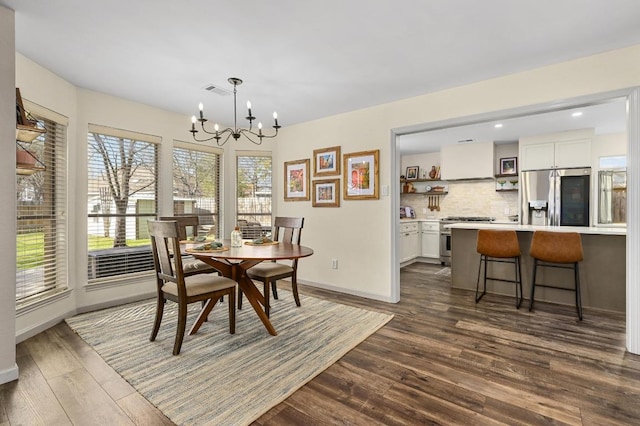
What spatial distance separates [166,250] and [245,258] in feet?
2.16

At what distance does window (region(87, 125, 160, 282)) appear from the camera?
11.5ft

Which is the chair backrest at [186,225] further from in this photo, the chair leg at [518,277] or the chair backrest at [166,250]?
the chair leg at [518,277]

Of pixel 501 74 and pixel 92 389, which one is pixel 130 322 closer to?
pixel 92 389

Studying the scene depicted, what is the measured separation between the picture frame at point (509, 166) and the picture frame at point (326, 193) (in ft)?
12.2

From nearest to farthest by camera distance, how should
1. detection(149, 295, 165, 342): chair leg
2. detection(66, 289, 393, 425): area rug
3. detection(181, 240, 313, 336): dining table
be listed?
detection(66, 289, 393, 425): area rug < detection(181, 240, 313, 336): dining table < detection(149, 295, 165, 342): chair leg

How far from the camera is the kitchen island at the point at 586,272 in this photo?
10.9ft

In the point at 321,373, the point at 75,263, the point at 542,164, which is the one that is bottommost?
the point at 321,373

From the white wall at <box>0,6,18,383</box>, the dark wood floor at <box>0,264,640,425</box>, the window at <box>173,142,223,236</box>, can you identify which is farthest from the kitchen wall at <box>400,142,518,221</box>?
the white wall at <box>0,6,18,383</box>

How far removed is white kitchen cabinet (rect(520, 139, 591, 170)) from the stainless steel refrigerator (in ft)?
0.34

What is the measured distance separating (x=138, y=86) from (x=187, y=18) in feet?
5.08

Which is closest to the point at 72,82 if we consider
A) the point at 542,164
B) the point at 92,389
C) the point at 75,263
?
the point at 75,263

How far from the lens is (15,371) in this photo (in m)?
2.04

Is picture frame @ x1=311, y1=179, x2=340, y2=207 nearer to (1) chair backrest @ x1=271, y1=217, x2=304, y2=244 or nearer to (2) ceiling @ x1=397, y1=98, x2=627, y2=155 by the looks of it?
(1) chair backrest @ x1=271, y1=217, x2=304, y2=244

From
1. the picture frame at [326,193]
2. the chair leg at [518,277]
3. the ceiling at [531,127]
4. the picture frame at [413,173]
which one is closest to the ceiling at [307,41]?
the ceiling at [531,127]
